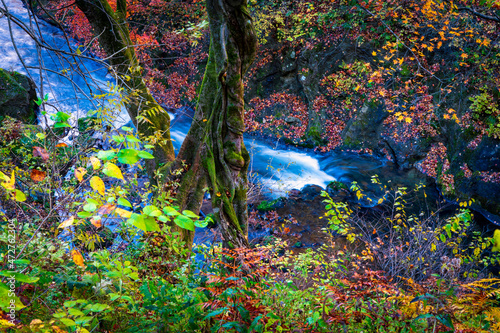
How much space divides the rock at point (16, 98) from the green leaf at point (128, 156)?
9.84 metres

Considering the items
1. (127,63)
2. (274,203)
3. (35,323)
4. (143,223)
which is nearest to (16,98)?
(127,63)

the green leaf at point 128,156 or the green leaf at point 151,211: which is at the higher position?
the green leaf at point 128,156

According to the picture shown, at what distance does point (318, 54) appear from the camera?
11242 millimetres

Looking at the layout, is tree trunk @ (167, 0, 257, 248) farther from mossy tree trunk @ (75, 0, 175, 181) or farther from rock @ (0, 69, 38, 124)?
rock @ (0, 69, 38, 124)

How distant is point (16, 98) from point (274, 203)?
9330 mm

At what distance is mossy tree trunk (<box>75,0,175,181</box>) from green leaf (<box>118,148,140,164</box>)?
9.01 feet

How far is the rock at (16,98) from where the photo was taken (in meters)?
8.24

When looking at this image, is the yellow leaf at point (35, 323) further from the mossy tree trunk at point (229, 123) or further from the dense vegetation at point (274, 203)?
the mossy tree trunk at point (229, 123)

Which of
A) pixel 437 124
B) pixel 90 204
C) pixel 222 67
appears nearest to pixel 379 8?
pixel 222 67

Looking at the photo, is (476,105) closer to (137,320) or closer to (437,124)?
(437,124)

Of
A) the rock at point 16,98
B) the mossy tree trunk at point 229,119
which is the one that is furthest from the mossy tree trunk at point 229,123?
the rock at point 16,98

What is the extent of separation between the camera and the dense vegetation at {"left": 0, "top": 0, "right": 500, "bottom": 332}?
1.56 m

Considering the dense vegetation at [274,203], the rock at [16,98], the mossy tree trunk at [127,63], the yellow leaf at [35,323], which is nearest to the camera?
the yellow leaf at [35,323]

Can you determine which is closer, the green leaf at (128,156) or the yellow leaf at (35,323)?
the green leaf at (128,156)
